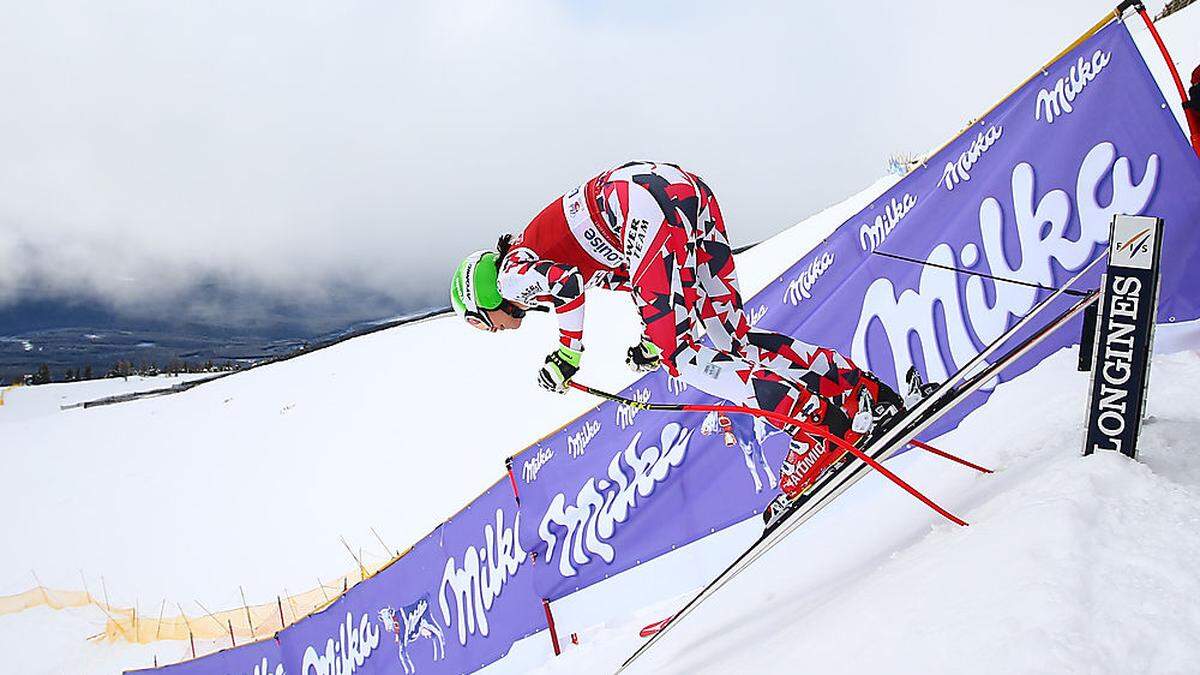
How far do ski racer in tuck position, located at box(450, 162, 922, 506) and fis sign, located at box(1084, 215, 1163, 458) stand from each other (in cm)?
80

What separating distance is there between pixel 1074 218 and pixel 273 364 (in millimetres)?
24570

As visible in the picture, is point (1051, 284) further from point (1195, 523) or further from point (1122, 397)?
point (1195, 523)

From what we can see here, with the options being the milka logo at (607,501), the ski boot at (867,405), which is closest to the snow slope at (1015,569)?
the ski boot at (867,405)

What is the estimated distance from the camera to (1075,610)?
1.13 meters

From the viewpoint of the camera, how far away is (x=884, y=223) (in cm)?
362

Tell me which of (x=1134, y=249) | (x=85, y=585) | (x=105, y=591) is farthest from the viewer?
(x=85, y=585)

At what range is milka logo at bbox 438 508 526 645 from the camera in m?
4.15

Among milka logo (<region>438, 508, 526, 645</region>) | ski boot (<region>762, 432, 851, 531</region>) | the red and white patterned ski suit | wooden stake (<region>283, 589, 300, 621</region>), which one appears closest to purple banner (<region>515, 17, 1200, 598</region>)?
milka logo (<region>438, 508, 526, 645</region>)

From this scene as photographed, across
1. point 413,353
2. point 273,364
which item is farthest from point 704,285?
point 273,364

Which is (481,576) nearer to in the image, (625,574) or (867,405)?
(625,574)

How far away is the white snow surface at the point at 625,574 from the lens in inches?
48.5

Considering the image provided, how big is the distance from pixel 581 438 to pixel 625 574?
32.0 inches

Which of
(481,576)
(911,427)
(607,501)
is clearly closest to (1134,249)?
(911,427)

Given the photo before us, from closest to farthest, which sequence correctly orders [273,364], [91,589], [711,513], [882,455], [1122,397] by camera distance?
[1122,397]
[882,455]
[711,513]
[91,589]
[273,364]
